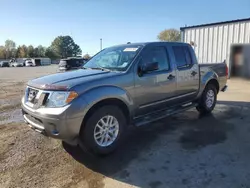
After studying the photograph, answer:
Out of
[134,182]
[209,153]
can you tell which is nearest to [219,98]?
[209,153]

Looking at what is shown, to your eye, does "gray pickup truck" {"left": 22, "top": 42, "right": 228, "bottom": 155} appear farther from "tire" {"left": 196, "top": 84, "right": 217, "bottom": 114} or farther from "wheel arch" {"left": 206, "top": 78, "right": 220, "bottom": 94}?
"wheel arch" {"left": 206, "top": 78, "right": 220, "bottom": 94}

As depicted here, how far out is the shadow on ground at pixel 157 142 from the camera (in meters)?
3.28

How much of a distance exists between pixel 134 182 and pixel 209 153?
1513 mm

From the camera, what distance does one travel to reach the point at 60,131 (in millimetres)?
3201

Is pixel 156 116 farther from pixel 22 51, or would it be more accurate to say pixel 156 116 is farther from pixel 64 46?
pixel 64 46

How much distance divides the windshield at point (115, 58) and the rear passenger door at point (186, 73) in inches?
44.6

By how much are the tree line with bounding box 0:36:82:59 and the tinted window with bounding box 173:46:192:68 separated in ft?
315

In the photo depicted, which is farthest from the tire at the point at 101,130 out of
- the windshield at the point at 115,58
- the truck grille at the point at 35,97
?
the windshield at the point at 115,58

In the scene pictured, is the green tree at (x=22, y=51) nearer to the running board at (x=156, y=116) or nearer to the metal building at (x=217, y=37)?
the metal building at (x=217, y=37)

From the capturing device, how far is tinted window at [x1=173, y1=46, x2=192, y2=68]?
5.05 m

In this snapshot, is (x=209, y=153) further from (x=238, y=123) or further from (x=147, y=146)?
(x=238, y=123)

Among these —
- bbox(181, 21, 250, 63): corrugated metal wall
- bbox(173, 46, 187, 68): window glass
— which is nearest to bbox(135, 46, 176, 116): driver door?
bbox(173, 46, 187, 68): window glass

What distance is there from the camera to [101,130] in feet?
12.0

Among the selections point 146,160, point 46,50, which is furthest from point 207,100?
point 46,50
